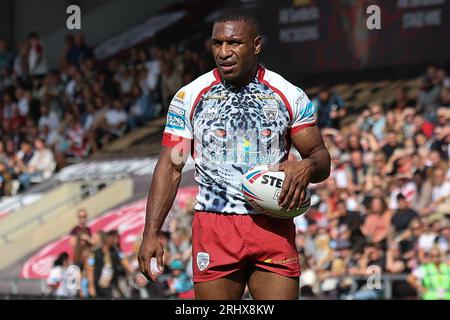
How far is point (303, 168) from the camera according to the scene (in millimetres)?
6496

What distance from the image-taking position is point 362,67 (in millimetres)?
22547

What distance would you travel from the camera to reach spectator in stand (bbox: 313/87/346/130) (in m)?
19.2

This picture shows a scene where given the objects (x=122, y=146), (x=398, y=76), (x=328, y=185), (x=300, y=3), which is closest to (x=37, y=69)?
(x=122, y=146)

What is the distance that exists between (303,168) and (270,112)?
0.42 m

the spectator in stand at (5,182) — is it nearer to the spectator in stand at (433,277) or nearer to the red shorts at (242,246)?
the spectator in stand at (433,277)

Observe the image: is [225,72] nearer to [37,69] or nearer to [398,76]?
[398,76]

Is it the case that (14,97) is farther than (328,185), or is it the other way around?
(14,97)

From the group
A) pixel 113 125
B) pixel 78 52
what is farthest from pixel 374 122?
pixel 78 52

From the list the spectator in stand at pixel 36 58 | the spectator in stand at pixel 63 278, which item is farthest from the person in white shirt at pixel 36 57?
the spectator in stand at pixel 63 278

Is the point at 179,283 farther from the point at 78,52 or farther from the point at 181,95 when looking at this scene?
the point at 78,52

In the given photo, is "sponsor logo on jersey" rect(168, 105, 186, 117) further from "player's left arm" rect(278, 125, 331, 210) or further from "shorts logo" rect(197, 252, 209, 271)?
"shorts logo" rect(197, 252, 209, 271)

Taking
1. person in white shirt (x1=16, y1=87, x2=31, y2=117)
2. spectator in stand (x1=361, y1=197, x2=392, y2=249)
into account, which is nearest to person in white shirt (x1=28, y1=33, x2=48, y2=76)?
person in white shirt (x1=16, y1=87, x2=31, y2=117)

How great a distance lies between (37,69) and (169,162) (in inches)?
805

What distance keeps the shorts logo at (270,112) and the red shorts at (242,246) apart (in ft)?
1.79
